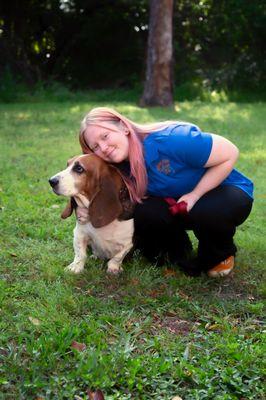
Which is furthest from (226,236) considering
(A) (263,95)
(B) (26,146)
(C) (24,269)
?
(A) (263,95)

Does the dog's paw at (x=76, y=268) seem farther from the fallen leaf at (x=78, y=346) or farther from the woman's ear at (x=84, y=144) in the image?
the fallen leaf at (x=78, y=346)

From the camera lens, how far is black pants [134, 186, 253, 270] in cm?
351

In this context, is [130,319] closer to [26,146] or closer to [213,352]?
[213,352]

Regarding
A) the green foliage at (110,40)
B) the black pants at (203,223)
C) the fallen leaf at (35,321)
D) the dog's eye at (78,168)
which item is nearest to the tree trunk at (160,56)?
the green foliage at (110,40)

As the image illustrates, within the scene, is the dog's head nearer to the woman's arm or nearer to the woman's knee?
the woman's knee

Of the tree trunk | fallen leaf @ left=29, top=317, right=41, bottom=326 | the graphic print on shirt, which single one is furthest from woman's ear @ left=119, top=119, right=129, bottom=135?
the tree trunk

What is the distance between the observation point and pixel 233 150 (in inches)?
138

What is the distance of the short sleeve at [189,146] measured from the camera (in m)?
3.39

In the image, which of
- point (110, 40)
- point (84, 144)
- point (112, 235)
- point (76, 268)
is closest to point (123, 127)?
point (84, 144)

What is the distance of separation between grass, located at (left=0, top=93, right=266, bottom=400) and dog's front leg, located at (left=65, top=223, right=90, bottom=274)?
66 millimetres

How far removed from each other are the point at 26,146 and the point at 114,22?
41.1 ft

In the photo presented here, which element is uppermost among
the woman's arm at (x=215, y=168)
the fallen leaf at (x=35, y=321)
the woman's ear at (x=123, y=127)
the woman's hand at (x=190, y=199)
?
the woman's ear at (x=123, y=127)

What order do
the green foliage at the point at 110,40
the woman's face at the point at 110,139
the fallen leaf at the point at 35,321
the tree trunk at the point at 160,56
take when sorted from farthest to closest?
the green foliage at the point at 110,40 → the tree trunk at the point at 160,56 → the woman's face at the point at 110,139 → the fallen leaf at the point at 35,321

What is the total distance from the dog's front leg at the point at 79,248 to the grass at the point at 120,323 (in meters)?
0.07
